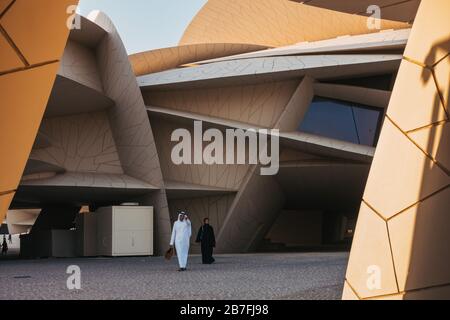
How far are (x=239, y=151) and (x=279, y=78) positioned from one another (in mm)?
3609

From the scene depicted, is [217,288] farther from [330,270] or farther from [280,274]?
[330,270]

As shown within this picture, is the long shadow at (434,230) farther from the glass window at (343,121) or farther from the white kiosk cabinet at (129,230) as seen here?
the glass window at (343,121)

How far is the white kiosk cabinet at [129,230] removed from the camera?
2250 cm

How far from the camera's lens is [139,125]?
2456cm

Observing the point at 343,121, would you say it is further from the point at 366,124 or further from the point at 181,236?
the point at 181,236

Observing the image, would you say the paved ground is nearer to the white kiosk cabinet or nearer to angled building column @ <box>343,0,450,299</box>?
angled building column @ <box>343,0,450,299</box>

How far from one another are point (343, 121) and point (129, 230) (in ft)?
34.3

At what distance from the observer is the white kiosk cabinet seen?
2250cm

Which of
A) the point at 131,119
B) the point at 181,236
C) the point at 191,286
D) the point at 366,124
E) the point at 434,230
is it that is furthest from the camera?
the point at 366,124

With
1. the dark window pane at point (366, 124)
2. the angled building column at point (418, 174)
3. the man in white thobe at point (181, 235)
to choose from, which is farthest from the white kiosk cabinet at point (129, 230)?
the angled building column at point (418, 174)

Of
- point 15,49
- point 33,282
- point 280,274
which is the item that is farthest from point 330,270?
point 15,49

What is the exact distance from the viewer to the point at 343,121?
2566 centimetres

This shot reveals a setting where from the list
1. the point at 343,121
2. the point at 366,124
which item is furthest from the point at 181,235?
the point at 366,124
